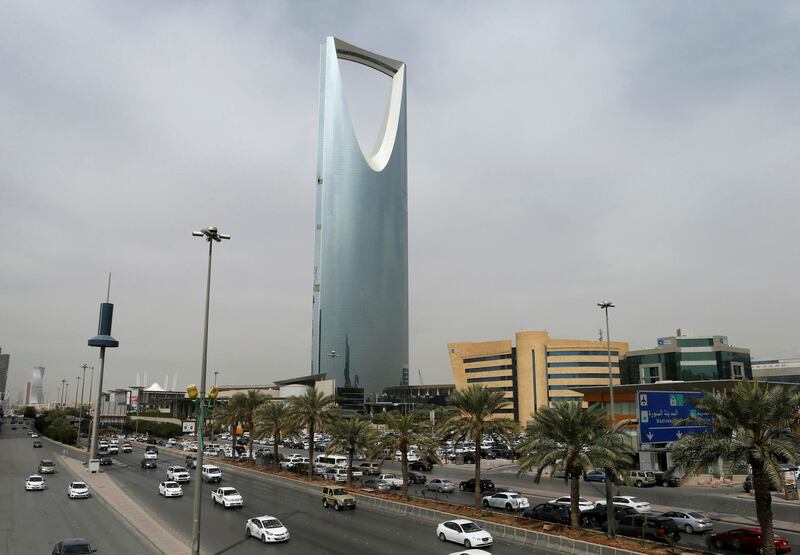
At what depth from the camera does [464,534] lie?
1139 inches

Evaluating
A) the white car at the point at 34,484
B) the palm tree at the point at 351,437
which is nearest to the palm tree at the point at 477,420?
the palm tree at the point at 351,437

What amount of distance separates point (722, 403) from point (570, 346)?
12882 centimetres

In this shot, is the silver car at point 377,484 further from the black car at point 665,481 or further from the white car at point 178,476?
the black car at point 665,481

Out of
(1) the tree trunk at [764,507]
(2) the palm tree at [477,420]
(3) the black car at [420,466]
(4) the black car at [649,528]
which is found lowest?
(3) the black car at [420,466]

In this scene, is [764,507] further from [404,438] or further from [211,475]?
[211,475]

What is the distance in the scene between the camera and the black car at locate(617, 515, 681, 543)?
28.7 meters

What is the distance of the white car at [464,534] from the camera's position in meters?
28.6

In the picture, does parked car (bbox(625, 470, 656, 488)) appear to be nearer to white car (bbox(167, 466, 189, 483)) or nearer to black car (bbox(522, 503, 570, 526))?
black car (bbox(522, 503, 570, 526))

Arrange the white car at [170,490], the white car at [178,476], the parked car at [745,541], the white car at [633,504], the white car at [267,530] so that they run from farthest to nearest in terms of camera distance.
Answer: the white car at [178,476]
the white car at [170,490]
the white car at [633,504]
the white car at [267,530]
the parked car at [745,541]

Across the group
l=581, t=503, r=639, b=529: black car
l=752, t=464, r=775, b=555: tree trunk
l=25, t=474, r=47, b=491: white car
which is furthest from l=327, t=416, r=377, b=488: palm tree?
l=752, t=464, r=775, b=555: tree trunk

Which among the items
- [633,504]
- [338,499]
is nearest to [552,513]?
[633,504]

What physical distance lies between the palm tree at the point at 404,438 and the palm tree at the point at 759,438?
20.7 meters

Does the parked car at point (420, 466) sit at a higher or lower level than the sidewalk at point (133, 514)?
lower

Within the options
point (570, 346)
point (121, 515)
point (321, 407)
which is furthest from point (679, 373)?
point (121, 515)
